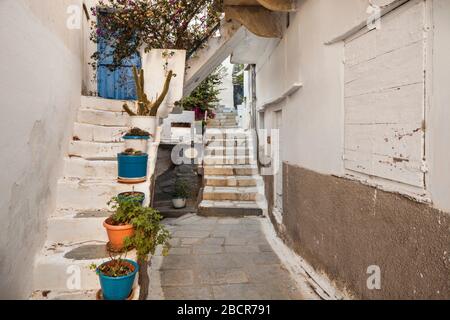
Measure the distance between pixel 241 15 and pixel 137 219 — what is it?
4.28 meters

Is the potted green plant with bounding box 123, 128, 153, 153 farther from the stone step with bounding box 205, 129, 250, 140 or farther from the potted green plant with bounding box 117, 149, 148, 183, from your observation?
the stone step with bounding box 205, 129, 250, 140

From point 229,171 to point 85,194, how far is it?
5.34 meters

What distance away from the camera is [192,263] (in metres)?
4.48

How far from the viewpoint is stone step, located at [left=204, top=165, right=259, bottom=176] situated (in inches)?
341

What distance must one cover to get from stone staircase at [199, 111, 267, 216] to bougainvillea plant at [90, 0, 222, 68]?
3.70m

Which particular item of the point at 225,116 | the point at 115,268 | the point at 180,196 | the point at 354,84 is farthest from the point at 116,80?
the point at 225,116

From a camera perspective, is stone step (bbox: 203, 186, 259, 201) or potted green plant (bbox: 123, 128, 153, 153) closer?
potted green plant (bbox: 123, 128, 153, 153)

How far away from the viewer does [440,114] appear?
1.87 meters

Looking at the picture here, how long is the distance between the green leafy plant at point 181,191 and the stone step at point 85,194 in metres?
4.12

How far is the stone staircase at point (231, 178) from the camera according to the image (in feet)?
23.4

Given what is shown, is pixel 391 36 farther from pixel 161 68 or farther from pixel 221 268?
pixel 161 68

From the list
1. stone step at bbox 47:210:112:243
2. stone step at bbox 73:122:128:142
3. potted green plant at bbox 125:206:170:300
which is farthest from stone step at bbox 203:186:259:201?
potted green plant at bbox 125:206:170:300

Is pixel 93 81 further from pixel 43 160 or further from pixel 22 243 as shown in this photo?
pixel 22 243
